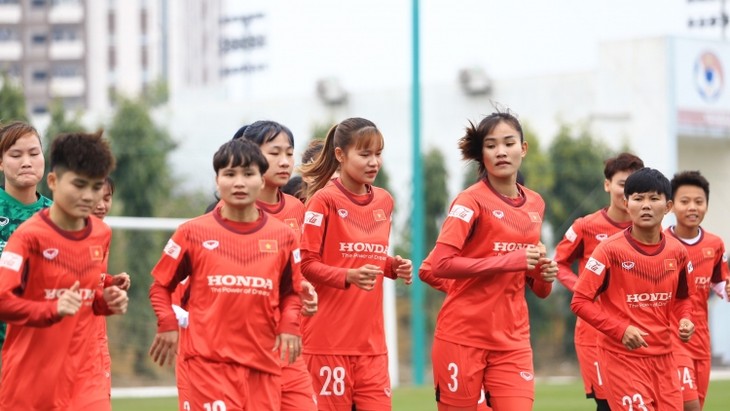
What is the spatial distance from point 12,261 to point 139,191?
18.4m

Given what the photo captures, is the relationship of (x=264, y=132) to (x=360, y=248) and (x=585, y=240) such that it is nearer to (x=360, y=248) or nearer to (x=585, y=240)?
(x=360, y=248)

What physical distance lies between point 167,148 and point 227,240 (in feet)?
71.2

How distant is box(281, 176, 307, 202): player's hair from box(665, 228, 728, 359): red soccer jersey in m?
2.63

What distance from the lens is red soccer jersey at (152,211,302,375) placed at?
6.86 m

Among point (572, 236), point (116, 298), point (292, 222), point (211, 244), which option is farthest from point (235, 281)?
point (572, 236)

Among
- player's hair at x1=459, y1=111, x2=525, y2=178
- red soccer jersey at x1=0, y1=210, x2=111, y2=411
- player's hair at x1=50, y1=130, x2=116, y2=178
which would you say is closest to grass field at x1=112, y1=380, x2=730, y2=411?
player's hair at x1=459, y1=111, x2=525, y2=178

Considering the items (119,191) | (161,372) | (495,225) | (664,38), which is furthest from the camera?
(664,38)

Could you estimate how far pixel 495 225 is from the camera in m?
8.05

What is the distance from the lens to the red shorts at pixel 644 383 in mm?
8234

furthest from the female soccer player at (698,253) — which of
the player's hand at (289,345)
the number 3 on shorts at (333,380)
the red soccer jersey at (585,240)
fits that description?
the player's hand at (289,345)

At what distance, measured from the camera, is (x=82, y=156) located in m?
6.54

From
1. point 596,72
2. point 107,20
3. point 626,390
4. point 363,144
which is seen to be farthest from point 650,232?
point 107,20

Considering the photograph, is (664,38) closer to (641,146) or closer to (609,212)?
(641,146)

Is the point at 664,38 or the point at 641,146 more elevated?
the point at 664,38
